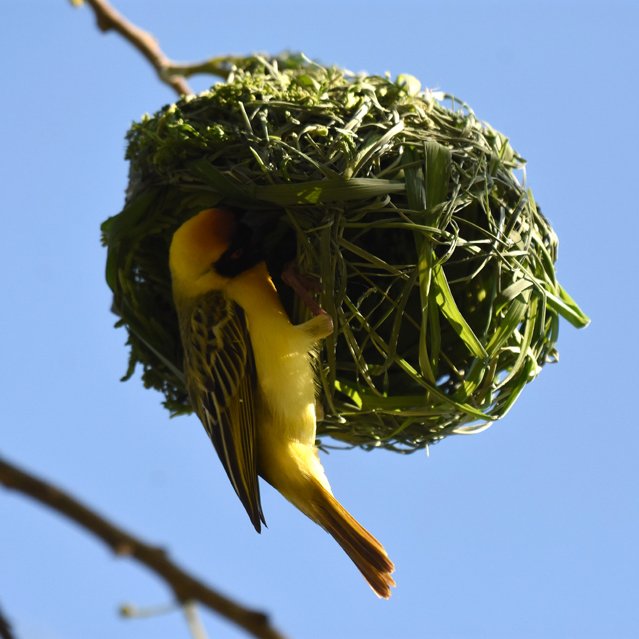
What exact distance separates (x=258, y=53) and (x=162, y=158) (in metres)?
0.57

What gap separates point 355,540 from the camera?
7.58ft

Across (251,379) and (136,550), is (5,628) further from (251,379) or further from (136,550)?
(251,379)

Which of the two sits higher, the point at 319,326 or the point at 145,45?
the point at 145,45

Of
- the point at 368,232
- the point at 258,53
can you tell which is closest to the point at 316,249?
the point at 368,232

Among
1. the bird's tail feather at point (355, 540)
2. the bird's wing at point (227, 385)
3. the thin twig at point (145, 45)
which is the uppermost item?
the thin twig at point (145, 45)

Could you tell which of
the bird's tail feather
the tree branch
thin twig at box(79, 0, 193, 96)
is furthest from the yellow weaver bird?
the tree branch

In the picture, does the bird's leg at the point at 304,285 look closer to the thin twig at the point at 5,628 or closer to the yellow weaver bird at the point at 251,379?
the yellow weaver bird at the point at 251,379

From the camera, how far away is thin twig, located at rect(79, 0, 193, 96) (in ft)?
9.70

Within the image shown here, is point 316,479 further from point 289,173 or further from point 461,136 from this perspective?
point 461,136

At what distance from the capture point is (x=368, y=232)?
7.49 feet

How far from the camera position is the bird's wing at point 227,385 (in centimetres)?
234

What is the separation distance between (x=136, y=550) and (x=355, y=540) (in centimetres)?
162

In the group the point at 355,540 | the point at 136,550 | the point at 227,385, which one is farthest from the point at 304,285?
the point at 136,550

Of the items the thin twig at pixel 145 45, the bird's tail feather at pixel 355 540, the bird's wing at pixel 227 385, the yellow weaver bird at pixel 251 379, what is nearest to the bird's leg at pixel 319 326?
the yellow weaver bird at pixel 251 379
